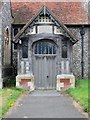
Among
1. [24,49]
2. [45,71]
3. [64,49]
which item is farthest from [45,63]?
[24,49]

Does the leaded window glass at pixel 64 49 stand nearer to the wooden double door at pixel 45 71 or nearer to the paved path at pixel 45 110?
the wooden double door at pixel 45 71

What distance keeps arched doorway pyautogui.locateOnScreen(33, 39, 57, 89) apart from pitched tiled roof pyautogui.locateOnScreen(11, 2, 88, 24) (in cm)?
513

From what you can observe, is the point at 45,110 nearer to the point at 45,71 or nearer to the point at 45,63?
the point at 45,71

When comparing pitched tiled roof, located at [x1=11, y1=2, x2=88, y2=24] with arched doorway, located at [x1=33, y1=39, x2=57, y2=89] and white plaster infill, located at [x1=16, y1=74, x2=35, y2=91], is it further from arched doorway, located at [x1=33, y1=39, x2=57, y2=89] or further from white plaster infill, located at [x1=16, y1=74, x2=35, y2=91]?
white plaster infill, located at [x1=16, y1=74, x2=35, y2=91]

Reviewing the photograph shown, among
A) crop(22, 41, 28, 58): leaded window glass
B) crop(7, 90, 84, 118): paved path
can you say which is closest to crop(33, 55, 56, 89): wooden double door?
crop(22, 41, 28, 58): leaded window glass

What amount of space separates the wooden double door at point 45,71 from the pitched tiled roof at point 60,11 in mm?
5537

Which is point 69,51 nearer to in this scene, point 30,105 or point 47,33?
point 47,33

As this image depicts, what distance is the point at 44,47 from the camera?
79.1 ft

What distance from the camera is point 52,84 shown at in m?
24.0

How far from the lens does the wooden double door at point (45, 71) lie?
23953 millimetres

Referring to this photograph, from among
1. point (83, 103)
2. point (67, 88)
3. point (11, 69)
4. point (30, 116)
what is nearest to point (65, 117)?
point (30, 116)

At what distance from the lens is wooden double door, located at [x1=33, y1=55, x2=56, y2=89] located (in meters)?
24.0

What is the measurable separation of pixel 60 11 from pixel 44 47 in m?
6.84

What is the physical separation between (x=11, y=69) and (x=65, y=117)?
15.4m
